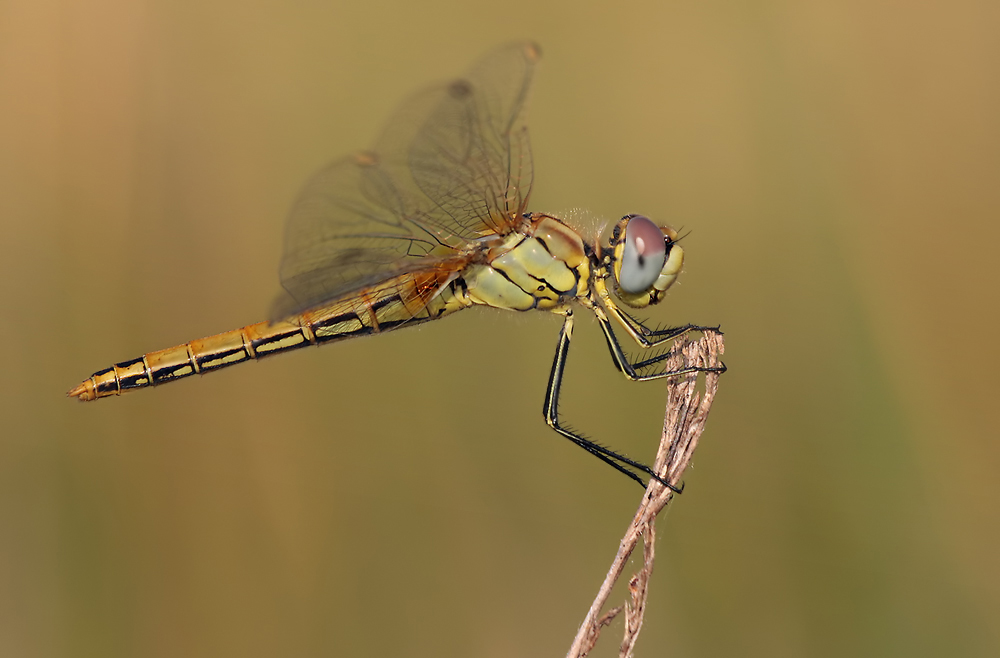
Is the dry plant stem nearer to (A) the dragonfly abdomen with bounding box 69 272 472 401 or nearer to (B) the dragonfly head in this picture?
(B) the dragonfly head

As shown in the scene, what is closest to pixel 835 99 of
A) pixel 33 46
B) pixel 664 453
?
pixel 664 453

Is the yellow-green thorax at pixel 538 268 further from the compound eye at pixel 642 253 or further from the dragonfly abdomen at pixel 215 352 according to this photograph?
the dragonfly abdomen at pixel 215 352

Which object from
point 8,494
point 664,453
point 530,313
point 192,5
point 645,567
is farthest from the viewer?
point 192,5

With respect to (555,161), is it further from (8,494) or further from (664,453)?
(8,494)

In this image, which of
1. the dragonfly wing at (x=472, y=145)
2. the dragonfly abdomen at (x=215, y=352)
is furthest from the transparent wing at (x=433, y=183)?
the dragonfly abdomen at (x=215, y=352)

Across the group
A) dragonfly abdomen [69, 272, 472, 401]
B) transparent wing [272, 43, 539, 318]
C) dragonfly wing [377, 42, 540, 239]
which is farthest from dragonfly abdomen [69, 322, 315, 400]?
dragonfly wing [377, 42, 540, 239]

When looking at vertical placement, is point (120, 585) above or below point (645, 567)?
above
